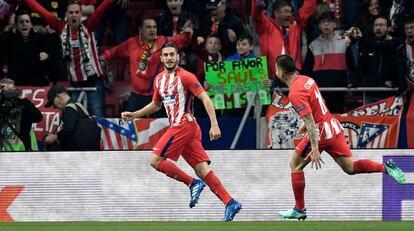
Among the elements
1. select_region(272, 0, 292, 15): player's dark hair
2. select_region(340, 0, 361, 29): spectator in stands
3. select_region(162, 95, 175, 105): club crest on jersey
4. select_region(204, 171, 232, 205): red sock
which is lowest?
select_region(204, 171, 232, 205): red sock

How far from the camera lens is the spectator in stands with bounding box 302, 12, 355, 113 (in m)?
16.4

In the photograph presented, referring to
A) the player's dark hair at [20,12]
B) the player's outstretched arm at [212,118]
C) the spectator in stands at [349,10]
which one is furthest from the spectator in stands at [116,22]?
the player's outstretched arm at [212,118]

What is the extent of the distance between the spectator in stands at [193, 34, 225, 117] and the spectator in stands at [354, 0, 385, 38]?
2.09 meters

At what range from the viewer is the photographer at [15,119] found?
15328 millimetres

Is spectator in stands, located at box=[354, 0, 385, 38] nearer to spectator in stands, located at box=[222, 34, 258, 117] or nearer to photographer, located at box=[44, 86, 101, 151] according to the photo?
spectator in stands, located at box=[222, 34, 258, 117]

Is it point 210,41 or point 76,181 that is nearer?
point 76,181

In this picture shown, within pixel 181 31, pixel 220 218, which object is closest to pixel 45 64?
pixel 181 31

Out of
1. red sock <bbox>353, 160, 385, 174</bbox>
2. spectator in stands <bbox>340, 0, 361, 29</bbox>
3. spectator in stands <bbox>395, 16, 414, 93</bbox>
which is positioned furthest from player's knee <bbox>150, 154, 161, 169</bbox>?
spectator in stands <bbox>340, 0, 361, 29</bbox>

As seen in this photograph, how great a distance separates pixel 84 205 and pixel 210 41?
366 centimetres

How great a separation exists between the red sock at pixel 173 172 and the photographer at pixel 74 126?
6.82 feet

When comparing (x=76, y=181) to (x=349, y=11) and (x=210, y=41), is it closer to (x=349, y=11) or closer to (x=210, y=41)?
(x=210, y=41)

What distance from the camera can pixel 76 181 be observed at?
14008 mm

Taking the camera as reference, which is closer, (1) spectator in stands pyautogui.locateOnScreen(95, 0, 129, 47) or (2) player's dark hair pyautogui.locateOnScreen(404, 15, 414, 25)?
(2) player's dark hair pyautogui.locateOnScreen(404, 15, 414, 25)

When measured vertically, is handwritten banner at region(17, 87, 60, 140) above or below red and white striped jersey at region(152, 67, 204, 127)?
below
